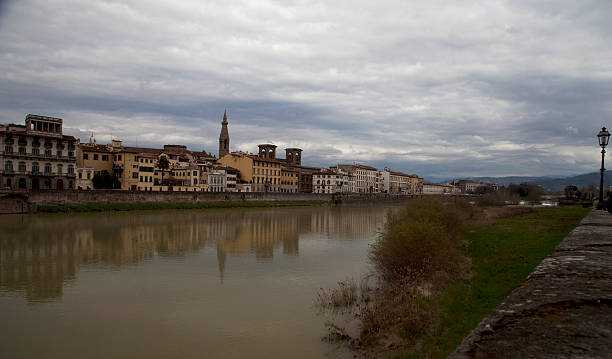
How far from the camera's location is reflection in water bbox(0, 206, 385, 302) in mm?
16422

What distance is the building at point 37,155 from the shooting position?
49219 mm

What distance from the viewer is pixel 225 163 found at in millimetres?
88812

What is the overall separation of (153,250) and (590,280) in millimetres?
21684

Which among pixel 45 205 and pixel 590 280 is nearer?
pixel 590 280

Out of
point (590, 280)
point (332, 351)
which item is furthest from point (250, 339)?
point (590, 280)

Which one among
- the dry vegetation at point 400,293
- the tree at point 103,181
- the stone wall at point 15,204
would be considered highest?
the tree at point 103,181

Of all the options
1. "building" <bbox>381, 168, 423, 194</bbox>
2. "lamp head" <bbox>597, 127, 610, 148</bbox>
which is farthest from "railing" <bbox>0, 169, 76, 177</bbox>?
"building" <bbox>381, 168, 423, 194</bbox>

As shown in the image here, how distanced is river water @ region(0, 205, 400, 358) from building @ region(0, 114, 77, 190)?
91.5ft

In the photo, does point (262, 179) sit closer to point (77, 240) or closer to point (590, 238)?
point (77, 240)

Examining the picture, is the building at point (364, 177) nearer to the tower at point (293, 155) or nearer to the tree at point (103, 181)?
the tower at point (293, 155)

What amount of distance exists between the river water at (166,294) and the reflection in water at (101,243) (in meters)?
0.09

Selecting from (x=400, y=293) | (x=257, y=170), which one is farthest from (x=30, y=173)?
(x=400, y=293)

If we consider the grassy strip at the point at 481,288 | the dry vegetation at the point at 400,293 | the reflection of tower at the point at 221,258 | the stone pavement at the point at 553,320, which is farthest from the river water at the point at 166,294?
the stone pavement at the point at 553,320

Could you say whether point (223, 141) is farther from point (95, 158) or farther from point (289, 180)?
point (95, 158)
